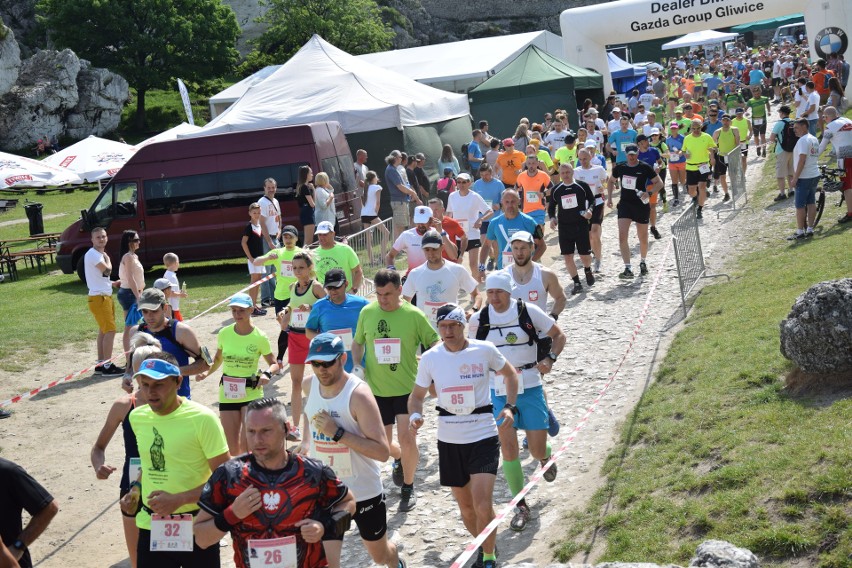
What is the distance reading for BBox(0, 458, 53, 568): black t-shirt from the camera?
4.96m

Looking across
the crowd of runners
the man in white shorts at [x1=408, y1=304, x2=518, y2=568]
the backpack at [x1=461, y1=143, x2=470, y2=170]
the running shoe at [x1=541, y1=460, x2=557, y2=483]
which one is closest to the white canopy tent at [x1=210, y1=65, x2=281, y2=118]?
the backpack at [x1=461, y1=143, x2=470, y2=170]

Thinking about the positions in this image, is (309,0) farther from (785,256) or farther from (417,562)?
(417,562)

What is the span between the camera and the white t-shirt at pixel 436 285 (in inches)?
359

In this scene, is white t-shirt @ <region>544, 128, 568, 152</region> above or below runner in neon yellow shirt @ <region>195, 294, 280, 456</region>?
above

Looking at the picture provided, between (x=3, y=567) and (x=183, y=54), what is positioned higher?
(x=183, y=54)

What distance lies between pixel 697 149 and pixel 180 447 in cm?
1545

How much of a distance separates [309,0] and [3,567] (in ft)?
188

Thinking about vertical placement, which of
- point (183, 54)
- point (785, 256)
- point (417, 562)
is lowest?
point (417, 562)

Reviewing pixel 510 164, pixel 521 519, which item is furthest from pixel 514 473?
pixel 510 164

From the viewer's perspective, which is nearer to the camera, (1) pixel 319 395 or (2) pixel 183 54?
(1) pixel 319 395

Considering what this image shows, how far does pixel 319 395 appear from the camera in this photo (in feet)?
18.9

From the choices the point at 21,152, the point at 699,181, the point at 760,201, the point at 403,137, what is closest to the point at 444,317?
the point at 699,181

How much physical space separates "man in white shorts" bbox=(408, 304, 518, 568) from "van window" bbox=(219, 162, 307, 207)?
42.8 feet

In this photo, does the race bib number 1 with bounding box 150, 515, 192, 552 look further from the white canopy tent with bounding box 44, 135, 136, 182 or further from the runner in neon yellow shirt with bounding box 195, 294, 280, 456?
the white canopy tent with bounding box 44, 135, 136, 182
